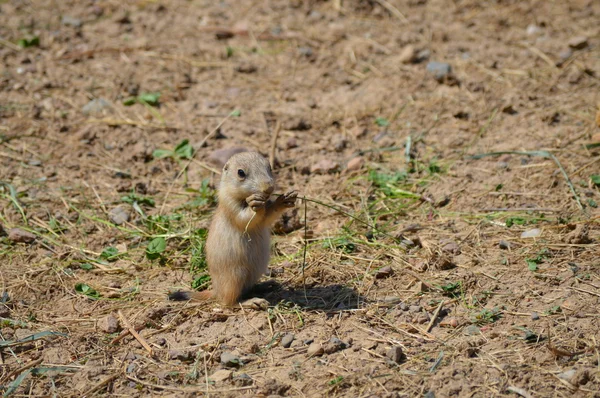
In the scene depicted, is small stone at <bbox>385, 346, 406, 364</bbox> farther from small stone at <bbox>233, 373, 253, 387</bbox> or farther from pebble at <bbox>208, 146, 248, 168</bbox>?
pebble at <bbox>208, 146, 248, 168</bbox>

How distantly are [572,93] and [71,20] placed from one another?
6153mm

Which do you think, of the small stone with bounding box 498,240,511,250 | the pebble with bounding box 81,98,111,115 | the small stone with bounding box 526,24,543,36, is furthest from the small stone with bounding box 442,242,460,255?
the small stone with bounding box 526,24,543,36

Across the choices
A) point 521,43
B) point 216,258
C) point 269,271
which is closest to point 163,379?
point 216,258

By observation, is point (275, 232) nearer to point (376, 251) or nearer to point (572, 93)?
point (376, 251)

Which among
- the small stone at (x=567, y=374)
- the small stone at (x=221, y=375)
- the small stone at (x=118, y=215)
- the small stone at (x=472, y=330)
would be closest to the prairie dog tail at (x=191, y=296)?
the small stone at (x=221, y=375)

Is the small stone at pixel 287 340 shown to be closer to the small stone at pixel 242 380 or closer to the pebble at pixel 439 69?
the small stone at pixel 242 380

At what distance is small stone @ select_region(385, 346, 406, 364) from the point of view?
4176 mm

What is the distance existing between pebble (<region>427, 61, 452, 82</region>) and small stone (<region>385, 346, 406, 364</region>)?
4227mm

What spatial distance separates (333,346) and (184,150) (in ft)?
10.6

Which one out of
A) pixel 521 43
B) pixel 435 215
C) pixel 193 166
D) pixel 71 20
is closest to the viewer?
pixel 435 215

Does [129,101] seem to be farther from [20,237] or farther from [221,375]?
[221,375]

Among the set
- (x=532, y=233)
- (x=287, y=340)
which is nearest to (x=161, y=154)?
(x=287, y=340)

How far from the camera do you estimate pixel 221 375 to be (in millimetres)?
4156

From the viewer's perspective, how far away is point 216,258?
4895 mm
